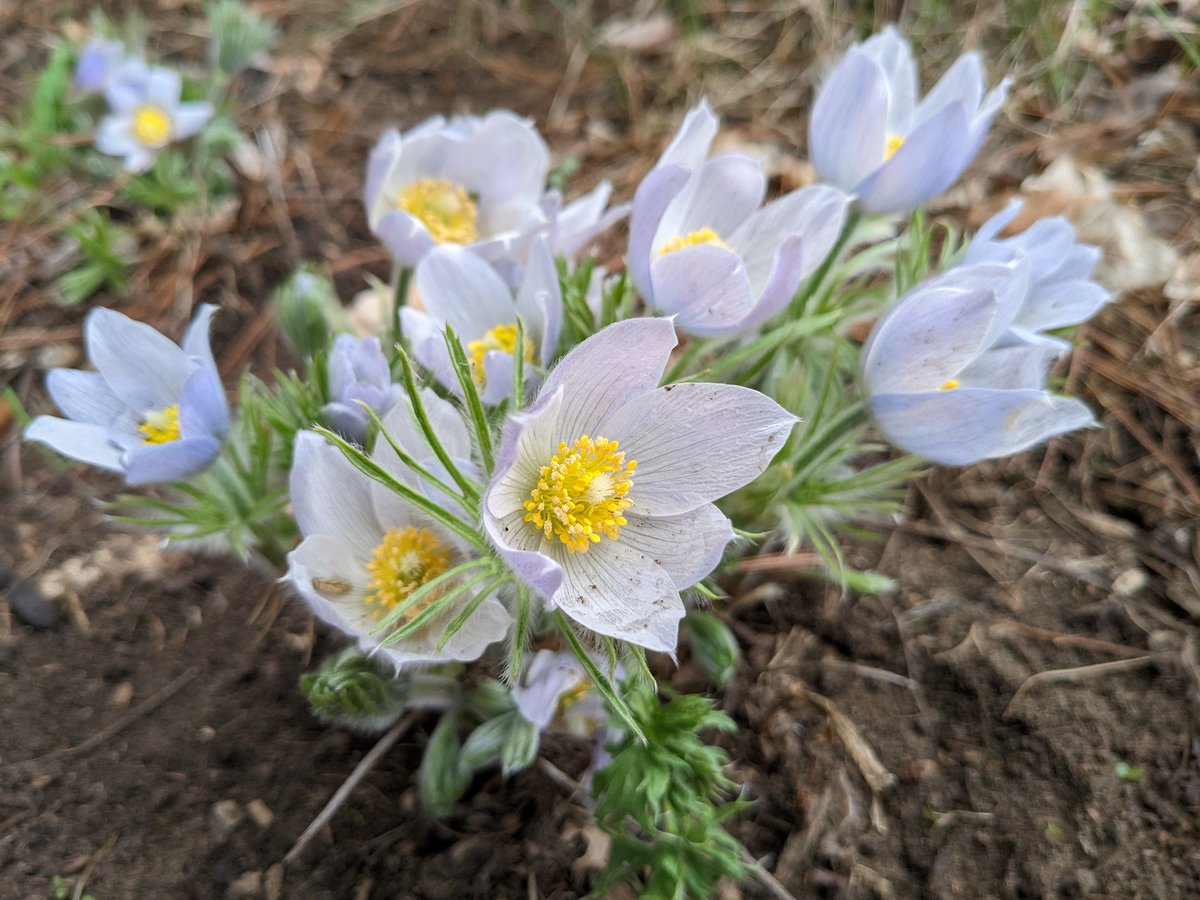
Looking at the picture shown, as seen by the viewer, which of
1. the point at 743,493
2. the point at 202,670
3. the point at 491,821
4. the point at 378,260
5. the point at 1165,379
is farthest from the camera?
the point at 378,260

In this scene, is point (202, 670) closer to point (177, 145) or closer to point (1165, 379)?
point (177, 145)

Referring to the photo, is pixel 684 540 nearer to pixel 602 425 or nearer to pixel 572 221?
pixel 602 425

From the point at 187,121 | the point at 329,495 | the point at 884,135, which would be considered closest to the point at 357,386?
the point at 329,495

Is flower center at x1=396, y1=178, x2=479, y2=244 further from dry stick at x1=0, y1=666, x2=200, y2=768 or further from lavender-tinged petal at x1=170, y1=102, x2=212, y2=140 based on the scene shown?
lavender-tinged petal at x1=170, y1=102, x2=212, y2=140

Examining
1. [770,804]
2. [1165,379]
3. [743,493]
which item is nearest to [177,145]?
[743,493]

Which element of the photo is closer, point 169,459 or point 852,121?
point 169,459

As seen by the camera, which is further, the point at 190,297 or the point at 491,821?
the point at 190,297

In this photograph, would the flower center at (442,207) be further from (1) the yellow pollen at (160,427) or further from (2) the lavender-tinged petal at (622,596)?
(2) the lavender-tinged petal at (622,596)
